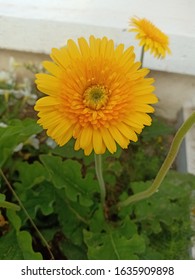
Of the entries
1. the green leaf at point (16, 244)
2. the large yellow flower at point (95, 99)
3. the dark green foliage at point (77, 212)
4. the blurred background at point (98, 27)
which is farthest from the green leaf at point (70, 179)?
the blurred background at point (98, 27)

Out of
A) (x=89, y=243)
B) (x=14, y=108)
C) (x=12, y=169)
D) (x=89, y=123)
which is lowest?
(x=89, y=243)

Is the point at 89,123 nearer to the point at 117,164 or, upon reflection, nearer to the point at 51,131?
the point at 51,131

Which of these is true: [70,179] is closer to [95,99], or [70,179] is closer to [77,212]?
[77,212]

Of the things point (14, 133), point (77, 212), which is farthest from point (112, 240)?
point (14, 133)

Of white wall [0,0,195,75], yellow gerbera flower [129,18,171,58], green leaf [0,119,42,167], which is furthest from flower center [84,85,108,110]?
white wall [0,0,195,75]

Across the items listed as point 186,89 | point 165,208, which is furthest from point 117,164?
point 186,89

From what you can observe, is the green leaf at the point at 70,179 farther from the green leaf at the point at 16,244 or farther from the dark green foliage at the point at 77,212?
the green leaf at the point at 16,244

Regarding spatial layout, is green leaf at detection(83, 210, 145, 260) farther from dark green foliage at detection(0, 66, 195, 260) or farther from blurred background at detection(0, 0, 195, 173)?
blurred background at detection(0, 0, 195, 173)
